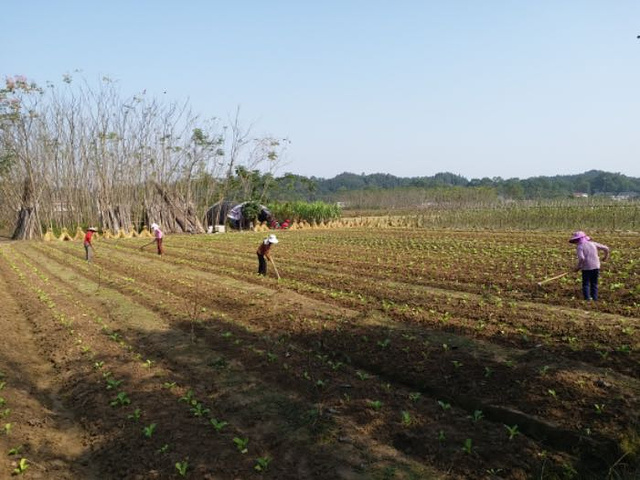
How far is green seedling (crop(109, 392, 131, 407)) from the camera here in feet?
19.6

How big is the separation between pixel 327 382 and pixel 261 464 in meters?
1.87

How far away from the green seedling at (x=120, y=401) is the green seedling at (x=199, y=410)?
33.6 inches

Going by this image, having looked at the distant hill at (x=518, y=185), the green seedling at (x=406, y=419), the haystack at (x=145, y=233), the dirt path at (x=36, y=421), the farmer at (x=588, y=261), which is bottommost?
the dirt path at (x=36, y=421)

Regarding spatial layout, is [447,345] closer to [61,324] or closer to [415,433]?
[415,433]

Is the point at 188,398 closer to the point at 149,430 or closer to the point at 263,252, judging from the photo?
the point at 149,430

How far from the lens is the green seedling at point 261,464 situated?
4498 millimetres

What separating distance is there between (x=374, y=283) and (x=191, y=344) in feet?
19.2

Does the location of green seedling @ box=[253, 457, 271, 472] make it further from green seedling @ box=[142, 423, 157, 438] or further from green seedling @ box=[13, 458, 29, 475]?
green seedling @ box=[13, 458, 29, 475]

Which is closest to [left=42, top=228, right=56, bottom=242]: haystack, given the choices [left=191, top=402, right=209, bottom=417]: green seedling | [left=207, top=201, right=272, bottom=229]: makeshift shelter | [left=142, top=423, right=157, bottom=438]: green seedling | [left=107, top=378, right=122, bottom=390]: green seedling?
[left=207, top=201, right=272, bottom=229]: makeshift shelter

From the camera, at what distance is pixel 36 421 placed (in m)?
5.70

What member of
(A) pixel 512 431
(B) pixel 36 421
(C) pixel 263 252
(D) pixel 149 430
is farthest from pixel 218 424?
(C) pixel 263 252

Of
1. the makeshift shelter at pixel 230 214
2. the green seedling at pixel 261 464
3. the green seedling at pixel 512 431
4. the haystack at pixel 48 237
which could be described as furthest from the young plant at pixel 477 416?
the makeshift shelter at pixel 230 214

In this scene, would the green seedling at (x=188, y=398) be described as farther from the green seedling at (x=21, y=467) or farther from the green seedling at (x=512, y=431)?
the green seedling at (x=512, y=431)

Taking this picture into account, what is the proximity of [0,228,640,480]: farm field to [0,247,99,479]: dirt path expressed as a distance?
24 millimetres
